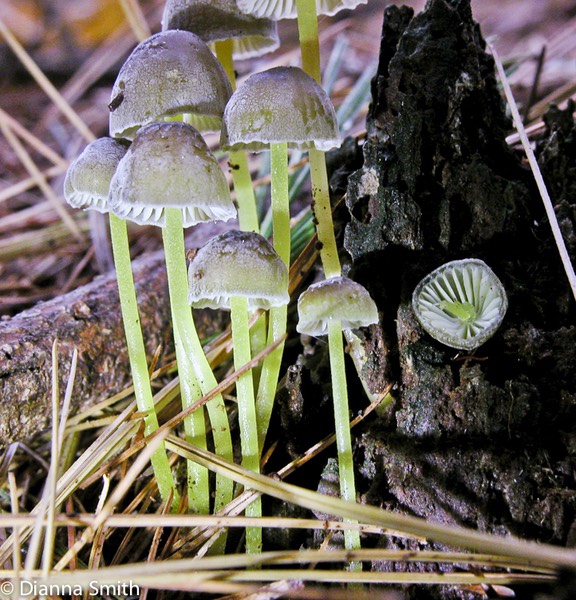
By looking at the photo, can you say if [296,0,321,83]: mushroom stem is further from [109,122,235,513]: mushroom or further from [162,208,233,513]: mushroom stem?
[162,208,233,513]: mushroom stem

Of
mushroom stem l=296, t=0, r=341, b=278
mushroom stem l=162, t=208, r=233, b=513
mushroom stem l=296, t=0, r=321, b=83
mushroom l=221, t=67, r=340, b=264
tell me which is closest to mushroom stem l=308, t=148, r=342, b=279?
mushroom stem l=296, t=0, r=341, b=278

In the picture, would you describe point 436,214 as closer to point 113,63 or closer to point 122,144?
point 122,144

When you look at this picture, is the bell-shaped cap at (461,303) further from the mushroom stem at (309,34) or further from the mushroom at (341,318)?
the mushroom stem at (309,34)

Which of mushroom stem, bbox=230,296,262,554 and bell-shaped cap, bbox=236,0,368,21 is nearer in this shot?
mushroom stem, bbox=230,296,262,554

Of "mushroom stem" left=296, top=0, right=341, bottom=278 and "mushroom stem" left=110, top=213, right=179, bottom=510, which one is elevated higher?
"mushroom stem" left=296, top=0, right=341, bottom=278

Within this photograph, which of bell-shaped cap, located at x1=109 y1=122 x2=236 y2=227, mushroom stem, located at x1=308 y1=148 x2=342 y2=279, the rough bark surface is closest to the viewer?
bell-shaped cap, located at x1=109 y1=122 x2=236 y2=227

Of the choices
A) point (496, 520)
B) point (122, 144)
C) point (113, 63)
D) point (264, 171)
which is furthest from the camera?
point (113, 63)

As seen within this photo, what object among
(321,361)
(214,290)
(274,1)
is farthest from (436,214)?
(274,1)
